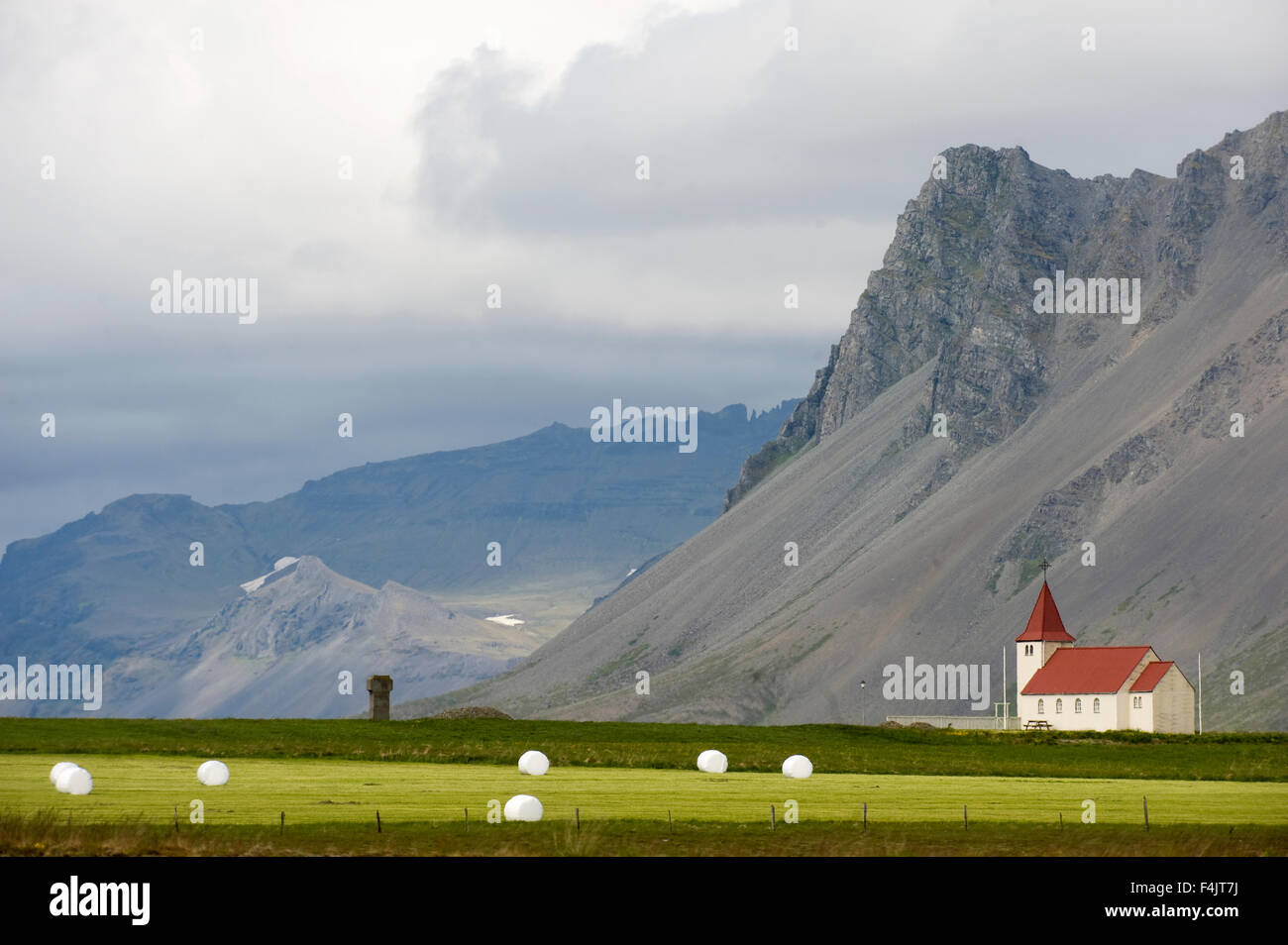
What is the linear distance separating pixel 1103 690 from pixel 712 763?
7520cm

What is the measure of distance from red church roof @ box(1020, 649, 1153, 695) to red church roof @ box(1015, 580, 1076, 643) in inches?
78.4

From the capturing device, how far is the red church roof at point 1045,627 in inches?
5507

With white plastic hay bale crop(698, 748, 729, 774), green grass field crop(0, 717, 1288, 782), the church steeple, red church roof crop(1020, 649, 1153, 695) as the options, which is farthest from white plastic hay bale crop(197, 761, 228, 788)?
the church steeple

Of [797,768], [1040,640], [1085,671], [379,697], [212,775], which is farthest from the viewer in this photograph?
[1040,640]

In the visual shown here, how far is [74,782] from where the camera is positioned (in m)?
48.6

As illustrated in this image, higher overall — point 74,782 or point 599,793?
point 74,782

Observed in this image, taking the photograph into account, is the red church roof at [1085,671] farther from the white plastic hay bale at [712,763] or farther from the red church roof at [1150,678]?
the white plastic hay bale at [712,763]

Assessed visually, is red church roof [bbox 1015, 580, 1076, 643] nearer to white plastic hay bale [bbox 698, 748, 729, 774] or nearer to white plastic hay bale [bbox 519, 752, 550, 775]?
white plastic hay bale [bbox 698, 748, 729, 774]

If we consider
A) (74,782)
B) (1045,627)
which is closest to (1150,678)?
(1045,627)

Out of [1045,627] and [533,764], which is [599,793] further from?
[1045,627]

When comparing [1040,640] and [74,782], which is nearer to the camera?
[74,782]

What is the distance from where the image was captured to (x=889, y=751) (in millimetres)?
83875
